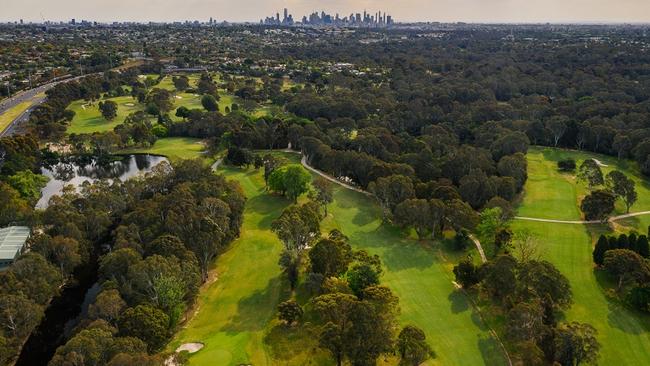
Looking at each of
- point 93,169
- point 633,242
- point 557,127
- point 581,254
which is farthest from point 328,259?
point 557,127

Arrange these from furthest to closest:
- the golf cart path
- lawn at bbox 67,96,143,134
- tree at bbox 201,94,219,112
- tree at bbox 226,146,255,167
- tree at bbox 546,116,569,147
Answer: tree at bbox 201,94,219,112, lawn at bbox 67,96,143,134, tree at bbox 546,116,569,147, tree at bbox 226,146,255,167, the golf cart path

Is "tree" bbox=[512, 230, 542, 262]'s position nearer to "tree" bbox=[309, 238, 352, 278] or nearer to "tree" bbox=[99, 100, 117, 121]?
"tree" bbox=[309, 238, 352, 278]

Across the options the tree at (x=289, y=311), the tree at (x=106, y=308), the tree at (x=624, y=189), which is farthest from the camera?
the tree at (x=624, y=189)

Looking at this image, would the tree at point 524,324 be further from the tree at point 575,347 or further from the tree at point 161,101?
the tree at point 161,101

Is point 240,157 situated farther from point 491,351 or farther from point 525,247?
point 491,351

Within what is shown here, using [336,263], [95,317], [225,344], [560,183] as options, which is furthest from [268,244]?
[560,183]

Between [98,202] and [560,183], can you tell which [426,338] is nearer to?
[98,202]

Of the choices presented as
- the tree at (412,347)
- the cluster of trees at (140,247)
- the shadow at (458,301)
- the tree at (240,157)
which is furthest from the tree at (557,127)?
the tree at (412,347)

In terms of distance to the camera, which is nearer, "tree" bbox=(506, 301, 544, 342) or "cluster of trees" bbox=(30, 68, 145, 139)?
"tree" bbox=(506, 301, 544, 342)

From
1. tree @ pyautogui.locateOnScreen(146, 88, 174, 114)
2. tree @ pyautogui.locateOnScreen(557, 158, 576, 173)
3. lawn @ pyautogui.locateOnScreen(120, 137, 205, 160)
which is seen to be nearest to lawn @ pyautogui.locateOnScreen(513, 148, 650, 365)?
tree @ pyautogui.locateOnScreen(557, 158, 576, 173)
